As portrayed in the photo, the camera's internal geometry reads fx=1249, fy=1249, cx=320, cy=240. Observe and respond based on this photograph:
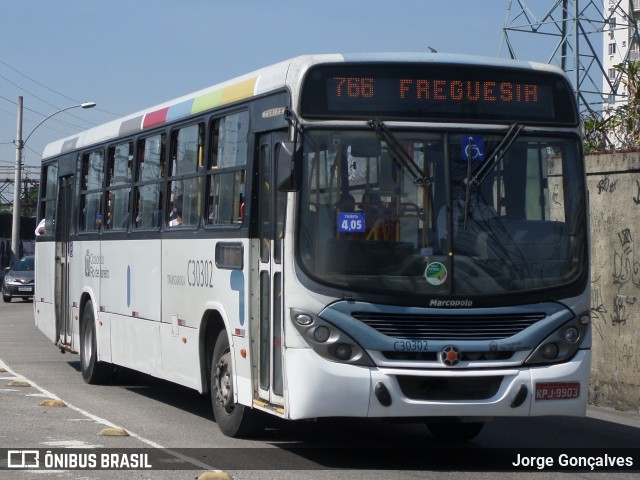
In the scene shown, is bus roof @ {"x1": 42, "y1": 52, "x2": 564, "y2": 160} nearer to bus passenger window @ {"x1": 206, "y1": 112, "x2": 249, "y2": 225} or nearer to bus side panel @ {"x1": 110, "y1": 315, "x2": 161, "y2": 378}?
bus passenger window @ {"x1": 206, "y1": 112, "x2": 249, "y2": 225}

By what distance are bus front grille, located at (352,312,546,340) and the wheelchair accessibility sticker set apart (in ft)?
Answer: 3.93

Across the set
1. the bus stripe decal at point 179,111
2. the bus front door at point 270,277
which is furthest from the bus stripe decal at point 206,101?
the bus front door at point 270,277

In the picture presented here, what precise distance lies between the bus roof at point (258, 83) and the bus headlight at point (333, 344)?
5.97ft

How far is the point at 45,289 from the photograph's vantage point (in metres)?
18.5

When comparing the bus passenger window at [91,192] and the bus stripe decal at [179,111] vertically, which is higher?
the bus stripe decal at [179,111]

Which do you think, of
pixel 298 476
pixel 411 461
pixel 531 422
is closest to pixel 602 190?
pixel 531 422

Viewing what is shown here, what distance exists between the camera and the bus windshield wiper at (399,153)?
363 inches

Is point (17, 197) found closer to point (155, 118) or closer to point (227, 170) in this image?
point (155, 118)

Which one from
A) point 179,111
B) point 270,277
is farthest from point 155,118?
point 270,277

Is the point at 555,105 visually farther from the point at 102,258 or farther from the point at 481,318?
the point at 102,258

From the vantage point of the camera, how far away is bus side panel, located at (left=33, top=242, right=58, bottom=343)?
18078 millimetres

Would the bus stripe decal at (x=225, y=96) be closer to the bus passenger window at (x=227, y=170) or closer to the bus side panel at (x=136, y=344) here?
the bus passenger window at (x=227, y=170)

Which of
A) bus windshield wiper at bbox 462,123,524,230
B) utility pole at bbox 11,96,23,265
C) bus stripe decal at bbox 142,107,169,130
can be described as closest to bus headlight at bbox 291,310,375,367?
bus windshield wiper at bbox 462,123,524,230

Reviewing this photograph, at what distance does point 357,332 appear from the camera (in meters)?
8.95
